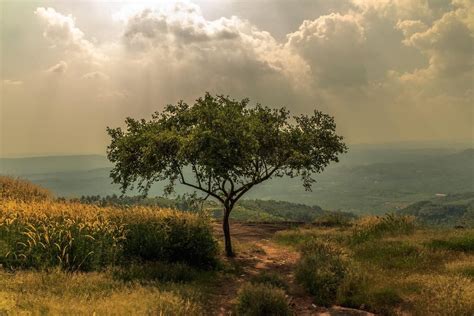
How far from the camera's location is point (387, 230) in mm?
25469

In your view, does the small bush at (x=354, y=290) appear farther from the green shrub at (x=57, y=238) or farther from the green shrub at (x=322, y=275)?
the green shrub at (x=57, y=238)

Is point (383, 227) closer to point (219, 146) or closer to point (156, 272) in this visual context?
point (219, 146)

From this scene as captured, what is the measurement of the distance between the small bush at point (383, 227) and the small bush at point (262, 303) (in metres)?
12.5

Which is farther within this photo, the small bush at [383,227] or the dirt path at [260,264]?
the small bush at [383,227]

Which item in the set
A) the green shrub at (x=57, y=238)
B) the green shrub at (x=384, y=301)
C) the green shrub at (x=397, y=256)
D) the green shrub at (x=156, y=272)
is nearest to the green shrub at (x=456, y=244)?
the green shrub at (x=397, y=256)

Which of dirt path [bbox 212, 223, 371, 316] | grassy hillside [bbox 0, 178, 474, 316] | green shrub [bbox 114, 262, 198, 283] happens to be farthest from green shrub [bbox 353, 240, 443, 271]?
green shrub [bbox 114, 262, 198, 283]

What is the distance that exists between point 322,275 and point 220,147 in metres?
6.99

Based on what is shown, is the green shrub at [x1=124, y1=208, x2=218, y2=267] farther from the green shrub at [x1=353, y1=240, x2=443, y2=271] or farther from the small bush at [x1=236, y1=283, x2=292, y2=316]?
the green shrub at [x1=353, y1=240, x2=443, y2=271]

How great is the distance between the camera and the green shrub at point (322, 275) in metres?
12.6

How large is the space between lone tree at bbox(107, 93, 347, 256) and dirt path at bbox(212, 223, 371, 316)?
1.98 meters

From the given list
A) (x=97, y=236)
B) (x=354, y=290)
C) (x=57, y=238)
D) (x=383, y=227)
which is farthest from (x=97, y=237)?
(x=383, y=227)

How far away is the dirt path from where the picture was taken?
11.8 metres

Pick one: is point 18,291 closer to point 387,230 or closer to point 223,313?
point 223,313

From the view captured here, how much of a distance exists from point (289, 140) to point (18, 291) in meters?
15.4
